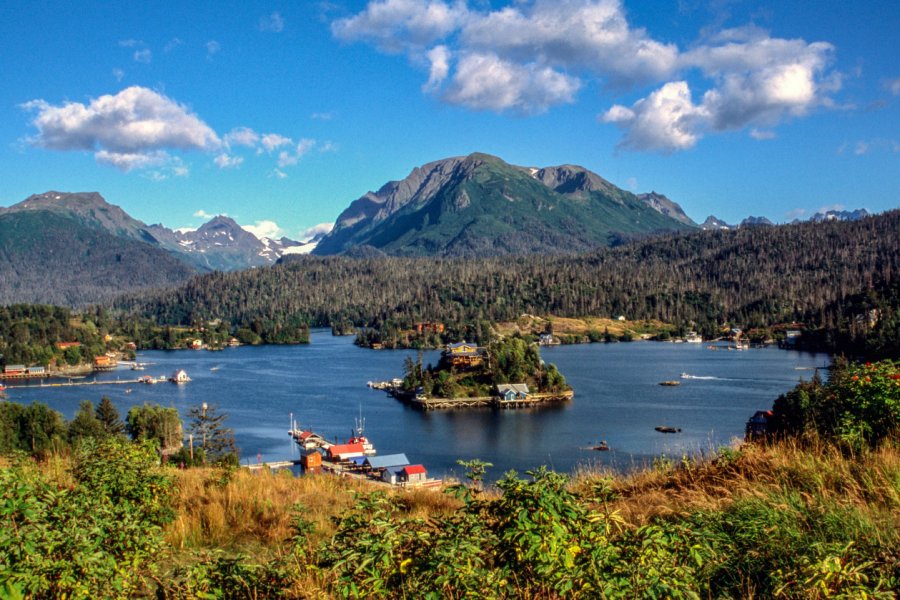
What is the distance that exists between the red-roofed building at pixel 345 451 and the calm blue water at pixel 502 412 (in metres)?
2.07

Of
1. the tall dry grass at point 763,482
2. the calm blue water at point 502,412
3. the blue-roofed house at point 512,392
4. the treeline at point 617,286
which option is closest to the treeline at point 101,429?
the calm blue water at point 502,412

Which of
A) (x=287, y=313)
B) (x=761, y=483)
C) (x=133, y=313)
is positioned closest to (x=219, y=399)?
(x=761, y=483)

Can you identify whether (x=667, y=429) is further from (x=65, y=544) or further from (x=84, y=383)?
(x=84, y=383)

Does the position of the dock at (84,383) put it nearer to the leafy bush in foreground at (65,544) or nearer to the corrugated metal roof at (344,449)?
the corrugated metal roof at (344,449)

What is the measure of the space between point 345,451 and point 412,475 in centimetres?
722

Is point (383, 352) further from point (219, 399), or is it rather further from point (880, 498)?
point (880, 498)

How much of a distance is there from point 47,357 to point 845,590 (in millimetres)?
92933

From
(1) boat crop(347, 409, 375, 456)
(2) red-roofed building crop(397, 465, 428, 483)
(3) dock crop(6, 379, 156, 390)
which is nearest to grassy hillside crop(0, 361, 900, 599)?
(2) red-roofed building crop(397, 465, 428, 483)

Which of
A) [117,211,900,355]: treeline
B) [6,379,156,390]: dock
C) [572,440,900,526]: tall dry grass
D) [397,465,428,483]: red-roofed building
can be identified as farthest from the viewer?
[117,211,900,355]: treeline

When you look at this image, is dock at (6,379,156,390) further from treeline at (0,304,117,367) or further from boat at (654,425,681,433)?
boat at (654,425,681,433)

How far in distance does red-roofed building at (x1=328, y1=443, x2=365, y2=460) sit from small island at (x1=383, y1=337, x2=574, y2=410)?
16.7 metres

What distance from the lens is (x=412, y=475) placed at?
28812mm

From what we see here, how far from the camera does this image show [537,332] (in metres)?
106

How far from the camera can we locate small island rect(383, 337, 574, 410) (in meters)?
53.2
